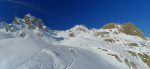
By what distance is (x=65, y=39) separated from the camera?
62.3 m

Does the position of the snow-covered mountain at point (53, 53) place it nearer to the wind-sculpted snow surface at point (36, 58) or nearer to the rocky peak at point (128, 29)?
the wind-sculpted snow surface at point (36, 58)

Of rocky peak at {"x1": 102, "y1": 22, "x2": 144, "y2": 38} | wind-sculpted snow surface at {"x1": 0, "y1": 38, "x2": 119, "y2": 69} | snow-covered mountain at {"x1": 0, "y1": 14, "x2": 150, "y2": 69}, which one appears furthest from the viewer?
rocky peak at {"x1": 102, "y1": 22, "x2": 144, "y2": 38}

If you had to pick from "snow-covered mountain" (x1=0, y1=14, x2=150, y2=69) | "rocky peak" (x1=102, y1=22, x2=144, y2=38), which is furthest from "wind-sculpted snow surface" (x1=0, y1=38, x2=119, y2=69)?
"rocky peak" (x1=102, y1=22, x2=144, y2=38)

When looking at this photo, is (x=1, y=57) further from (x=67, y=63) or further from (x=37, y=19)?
(x=37, y=19)

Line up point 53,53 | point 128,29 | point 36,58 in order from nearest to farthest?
point 36,58, point 53,53, point 128,29

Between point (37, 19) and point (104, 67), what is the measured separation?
29786mm

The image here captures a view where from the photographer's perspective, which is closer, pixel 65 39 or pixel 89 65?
pixel 89 65

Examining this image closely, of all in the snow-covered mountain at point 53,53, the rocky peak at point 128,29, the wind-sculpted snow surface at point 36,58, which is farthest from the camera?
the rocky peak at point 128,29

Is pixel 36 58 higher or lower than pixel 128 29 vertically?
lower

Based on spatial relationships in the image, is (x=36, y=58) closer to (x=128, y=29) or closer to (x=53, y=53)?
(x=53, y=53)

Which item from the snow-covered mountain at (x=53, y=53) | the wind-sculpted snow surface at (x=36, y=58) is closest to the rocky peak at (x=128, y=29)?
the snow-covered mountain at (x=53, y=53)

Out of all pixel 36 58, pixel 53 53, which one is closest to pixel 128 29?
pixel 53 53

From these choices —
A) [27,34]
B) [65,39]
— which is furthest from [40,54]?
[65,39]

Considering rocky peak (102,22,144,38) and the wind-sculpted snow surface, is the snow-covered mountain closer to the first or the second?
the wind-sculpted snow surface
